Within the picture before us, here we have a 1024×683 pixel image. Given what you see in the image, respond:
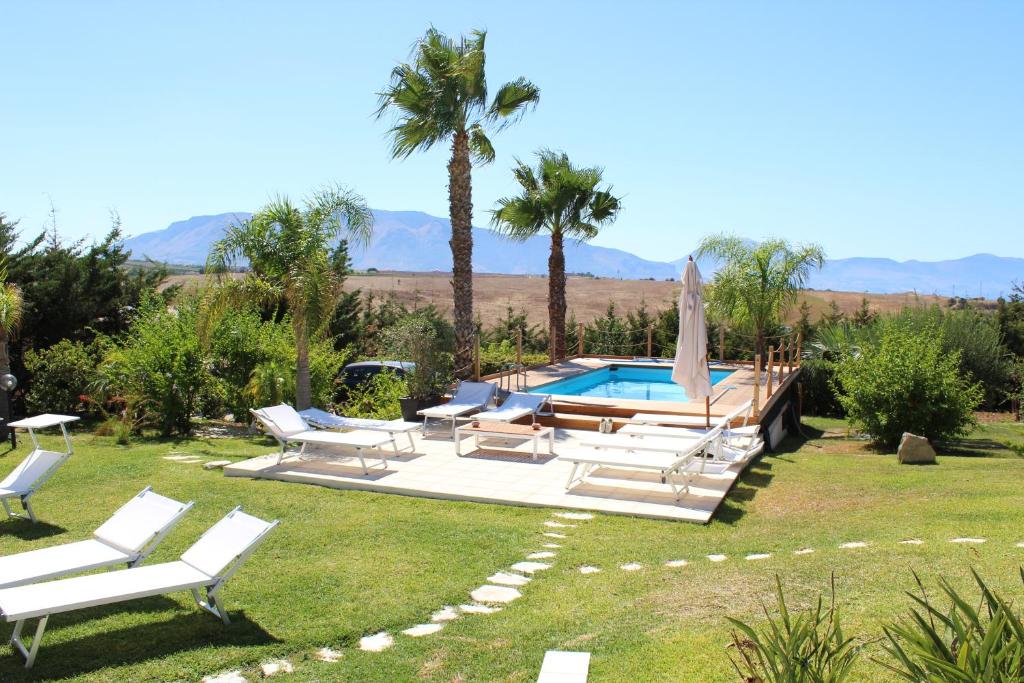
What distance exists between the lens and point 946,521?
723 cm

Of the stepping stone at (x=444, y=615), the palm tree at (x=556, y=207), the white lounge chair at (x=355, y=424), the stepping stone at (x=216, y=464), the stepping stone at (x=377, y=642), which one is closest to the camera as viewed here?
the stepping stone at (x=377, y=642)

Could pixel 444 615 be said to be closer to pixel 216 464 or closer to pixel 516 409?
pixel 216 464

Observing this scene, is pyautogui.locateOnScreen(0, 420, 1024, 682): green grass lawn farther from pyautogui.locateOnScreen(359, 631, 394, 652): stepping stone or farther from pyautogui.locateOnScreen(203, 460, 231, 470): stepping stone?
pyautogui.locateOnScreen(203, 460, 231, 470): stepping stone

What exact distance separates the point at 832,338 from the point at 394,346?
38.7 feet

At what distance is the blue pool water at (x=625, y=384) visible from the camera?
716 inches

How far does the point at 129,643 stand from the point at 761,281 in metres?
21.3

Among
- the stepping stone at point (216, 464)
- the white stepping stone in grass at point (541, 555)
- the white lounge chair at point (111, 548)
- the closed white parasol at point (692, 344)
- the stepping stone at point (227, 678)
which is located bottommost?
the stepping stone at point (216, 464)

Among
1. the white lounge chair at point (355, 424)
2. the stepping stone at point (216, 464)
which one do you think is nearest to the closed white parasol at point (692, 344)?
the white lounge chair at point (355, 424)

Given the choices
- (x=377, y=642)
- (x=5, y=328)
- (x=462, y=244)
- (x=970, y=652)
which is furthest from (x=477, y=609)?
(x=462, y=244)

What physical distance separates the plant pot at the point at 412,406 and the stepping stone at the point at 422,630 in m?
8.31

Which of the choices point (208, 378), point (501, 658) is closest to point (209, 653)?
point (501, 658)

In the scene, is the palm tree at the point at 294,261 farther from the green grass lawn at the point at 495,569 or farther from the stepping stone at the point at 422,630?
the stepping stone at the point at 422,630

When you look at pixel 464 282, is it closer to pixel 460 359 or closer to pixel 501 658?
pixel 460 359

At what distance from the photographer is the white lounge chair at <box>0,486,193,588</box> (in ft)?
16.9
